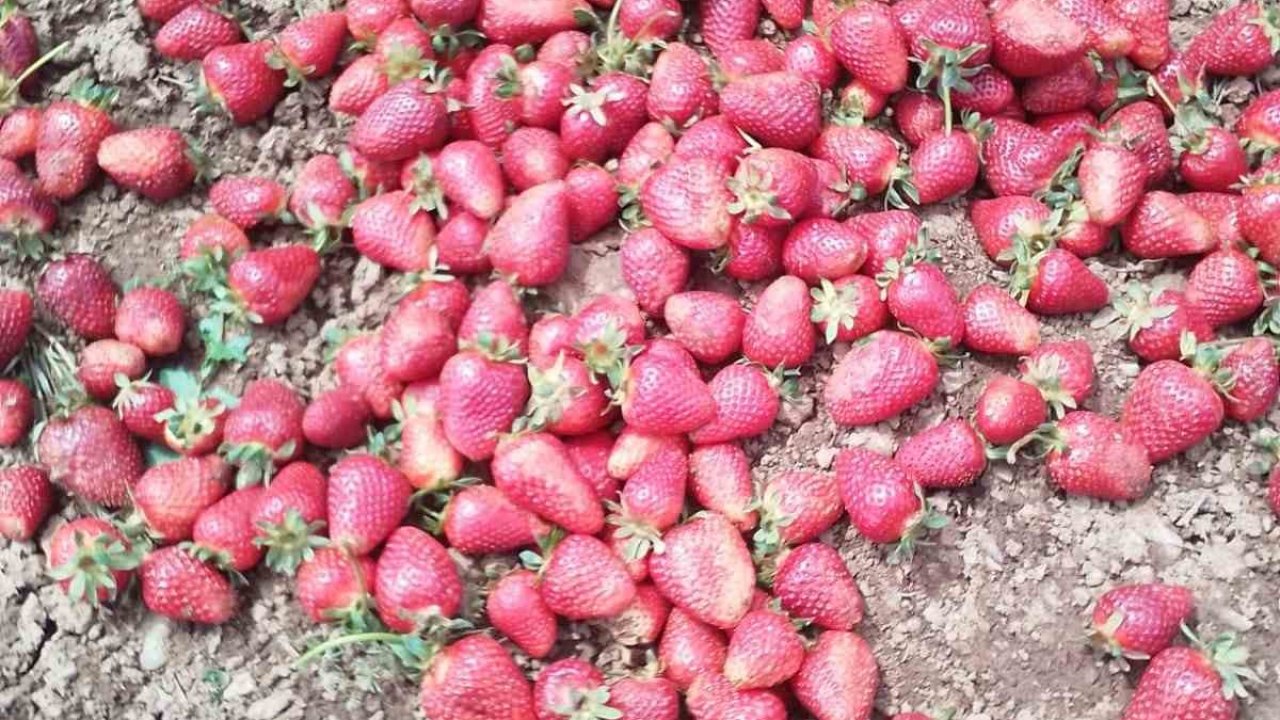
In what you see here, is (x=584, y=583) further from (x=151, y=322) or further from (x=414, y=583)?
(x=151, y=322)

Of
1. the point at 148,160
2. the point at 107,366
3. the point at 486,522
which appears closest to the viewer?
the point at 486,522

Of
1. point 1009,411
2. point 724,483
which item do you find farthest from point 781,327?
point 1009,411

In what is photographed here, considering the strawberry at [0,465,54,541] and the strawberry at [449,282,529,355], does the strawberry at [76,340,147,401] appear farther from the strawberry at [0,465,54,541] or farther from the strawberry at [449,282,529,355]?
the strawberry at [449,282,529,355]

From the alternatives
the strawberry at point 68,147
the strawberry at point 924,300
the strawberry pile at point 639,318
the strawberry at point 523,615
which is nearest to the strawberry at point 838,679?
the strawberry pile at point 639,318

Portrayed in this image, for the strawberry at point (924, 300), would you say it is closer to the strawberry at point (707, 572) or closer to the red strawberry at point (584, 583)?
the strawberry at point (707, 572)

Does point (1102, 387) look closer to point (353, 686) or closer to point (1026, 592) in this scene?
point (1026, 592)

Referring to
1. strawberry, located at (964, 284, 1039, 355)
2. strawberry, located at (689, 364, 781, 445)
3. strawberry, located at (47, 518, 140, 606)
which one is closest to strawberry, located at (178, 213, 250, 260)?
strawberry, located at (47, 518, 140, 606)

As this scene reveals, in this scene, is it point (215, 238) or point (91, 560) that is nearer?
point (91, 560)
